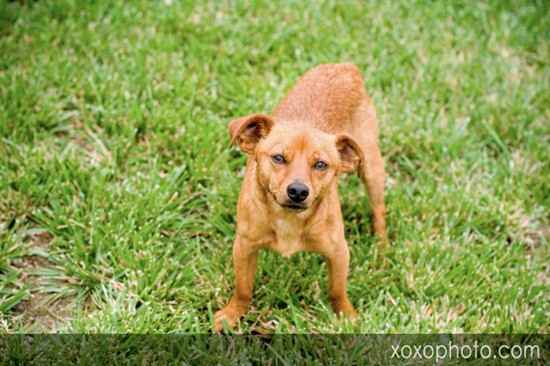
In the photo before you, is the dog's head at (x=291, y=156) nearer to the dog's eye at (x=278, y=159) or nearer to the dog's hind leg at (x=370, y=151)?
the dog's eye at (x=278, y=159)

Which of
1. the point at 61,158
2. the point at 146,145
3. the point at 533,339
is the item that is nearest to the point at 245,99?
the point at 146,145

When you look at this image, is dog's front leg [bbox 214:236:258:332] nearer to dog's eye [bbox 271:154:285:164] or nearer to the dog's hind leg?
dog's eye [bbox 271:154:285:164]

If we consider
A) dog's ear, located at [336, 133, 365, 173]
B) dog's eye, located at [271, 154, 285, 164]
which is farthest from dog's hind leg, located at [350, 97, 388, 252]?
dog's eye, located at [271, 154, 285, 164]

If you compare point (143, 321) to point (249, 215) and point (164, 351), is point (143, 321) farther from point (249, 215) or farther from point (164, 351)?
point (249, 215)

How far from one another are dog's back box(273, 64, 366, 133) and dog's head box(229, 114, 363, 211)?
348 mm

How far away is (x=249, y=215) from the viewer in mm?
4023

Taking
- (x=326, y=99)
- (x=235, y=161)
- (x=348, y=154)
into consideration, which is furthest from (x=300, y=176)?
(x=235, y=161)

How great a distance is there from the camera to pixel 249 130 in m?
4.07

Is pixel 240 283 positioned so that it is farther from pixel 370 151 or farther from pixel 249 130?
pixel 370 151

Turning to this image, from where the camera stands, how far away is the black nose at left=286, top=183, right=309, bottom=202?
12.0 ft

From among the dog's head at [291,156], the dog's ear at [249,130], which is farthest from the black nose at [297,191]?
the dog's ear at [249,130]

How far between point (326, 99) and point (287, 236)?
1.10 m

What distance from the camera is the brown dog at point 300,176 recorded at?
12.5ft

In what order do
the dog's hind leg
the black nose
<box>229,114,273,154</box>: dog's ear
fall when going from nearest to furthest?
1. the black nose
2. <box>229,114,273,154</box>: dog's ear
3. the dog's hind leg
